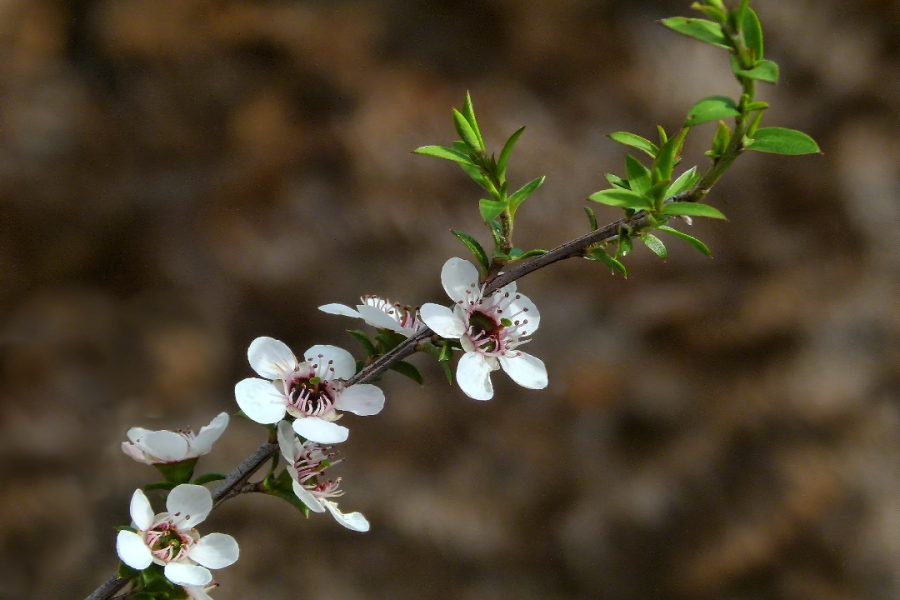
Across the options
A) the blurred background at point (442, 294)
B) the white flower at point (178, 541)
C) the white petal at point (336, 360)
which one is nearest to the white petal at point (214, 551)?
the white flower at point (178, 541)

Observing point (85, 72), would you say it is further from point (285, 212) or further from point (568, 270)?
point (568, 270)

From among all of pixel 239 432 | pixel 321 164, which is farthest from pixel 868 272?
pixel 239 432

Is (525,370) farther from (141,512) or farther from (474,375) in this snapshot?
(141,512)

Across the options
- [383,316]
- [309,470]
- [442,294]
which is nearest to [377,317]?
[383,316]

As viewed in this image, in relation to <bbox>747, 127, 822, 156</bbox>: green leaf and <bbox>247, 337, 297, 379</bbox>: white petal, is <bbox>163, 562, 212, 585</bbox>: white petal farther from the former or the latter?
<bbox>747, 127, 822, 156</bbox>: green leaf

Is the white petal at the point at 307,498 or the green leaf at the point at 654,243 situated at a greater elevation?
the green leaf at the point at 654,243

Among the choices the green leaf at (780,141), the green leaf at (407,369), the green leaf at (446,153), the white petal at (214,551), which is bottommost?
A: the white petal at (214,551)

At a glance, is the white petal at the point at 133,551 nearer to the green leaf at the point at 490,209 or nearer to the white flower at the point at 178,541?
the white flower at the point at 178,541
